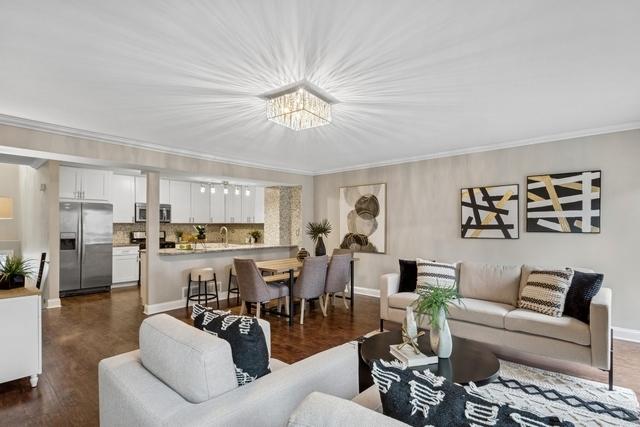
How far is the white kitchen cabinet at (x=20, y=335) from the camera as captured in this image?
2670 mm

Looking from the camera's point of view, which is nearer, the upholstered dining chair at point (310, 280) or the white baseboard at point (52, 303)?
the upholstered dining chair at point (310, 280)

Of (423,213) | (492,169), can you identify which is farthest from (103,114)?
(492,169)

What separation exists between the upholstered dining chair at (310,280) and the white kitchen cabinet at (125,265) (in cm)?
433

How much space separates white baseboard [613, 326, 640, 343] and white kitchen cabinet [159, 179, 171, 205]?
310 inches

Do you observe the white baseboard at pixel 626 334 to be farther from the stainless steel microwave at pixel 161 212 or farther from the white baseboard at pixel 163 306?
the stainless steel microwave at pixel 161 212

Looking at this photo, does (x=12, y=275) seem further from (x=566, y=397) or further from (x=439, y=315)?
(x=566, y=397)

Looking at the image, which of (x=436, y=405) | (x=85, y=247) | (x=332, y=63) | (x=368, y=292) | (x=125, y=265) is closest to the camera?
(x=436, y=405)

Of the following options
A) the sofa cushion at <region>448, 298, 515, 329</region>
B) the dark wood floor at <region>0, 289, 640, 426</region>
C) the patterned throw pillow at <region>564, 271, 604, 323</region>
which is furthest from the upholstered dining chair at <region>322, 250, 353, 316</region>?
the patterned throw pillow at <region>564, 271, 604, 323</region>

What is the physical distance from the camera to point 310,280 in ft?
15.2

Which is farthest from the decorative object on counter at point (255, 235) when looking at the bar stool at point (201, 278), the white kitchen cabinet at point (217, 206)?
the bar stool at point (201, 278)

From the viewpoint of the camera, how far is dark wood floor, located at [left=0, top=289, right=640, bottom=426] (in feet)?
8.15

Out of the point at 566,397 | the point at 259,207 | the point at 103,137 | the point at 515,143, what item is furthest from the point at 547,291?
the point at 259,207

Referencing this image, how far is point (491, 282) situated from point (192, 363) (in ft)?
11.7

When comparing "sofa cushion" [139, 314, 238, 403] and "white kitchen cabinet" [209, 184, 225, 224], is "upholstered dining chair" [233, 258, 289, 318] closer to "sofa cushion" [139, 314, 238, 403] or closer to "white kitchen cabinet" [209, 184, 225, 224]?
"sofa cushion" [139, 314, 238, 403]
